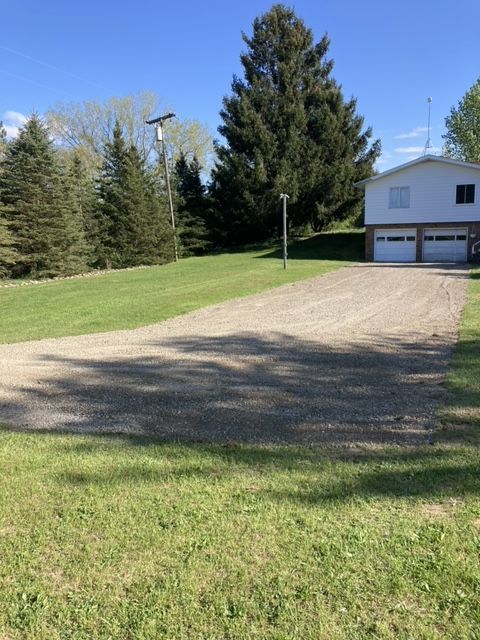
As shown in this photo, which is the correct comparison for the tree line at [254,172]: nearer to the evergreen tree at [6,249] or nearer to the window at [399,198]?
the evergreen tree at [6,249]

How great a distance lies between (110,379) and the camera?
606cm

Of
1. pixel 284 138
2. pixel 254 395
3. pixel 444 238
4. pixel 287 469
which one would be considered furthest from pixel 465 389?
pixel 284 138

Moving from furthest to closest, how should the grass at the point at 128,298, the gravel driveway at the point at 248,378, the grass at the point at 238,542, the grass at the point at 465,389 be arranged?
the grass at the point at 128,298 → the gravel driveway at the point at 248,378 → the grass at the point at 465,389 → the grass at the point at 238,542

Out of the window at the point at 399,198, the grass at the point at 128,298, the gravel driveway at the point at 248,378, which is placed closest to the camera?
the gravel driveway at the point at 248,378

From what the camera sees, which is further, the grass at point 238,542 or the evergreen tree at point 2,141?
the evergreen tree at point 2,141

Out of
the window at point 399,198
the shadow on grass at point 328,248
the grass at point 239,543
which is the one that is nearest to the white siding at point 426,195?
the window at point 399,198

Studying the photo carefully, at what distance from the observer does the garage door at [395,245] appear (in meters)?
28.7

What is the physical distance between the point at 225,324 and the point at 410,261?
21384mm

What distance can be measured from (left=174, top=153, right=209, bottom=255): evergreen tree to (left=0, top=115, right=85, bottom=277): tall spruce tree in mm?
10894

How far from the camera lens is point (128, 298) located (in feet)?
46.3

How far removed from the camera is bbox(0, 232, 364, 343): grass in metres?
10.3

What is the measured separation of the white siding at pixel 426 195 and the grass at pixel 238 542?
2628cm

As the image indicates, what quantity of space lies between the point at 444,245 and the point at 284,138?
14265mm

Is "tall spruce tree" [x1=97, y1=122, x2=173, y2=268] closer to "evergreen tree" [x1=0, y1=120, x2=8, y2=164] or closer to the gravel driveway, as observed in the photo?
"evergreen tree" [x1=0, y1=120, x2=8, y2=164]
